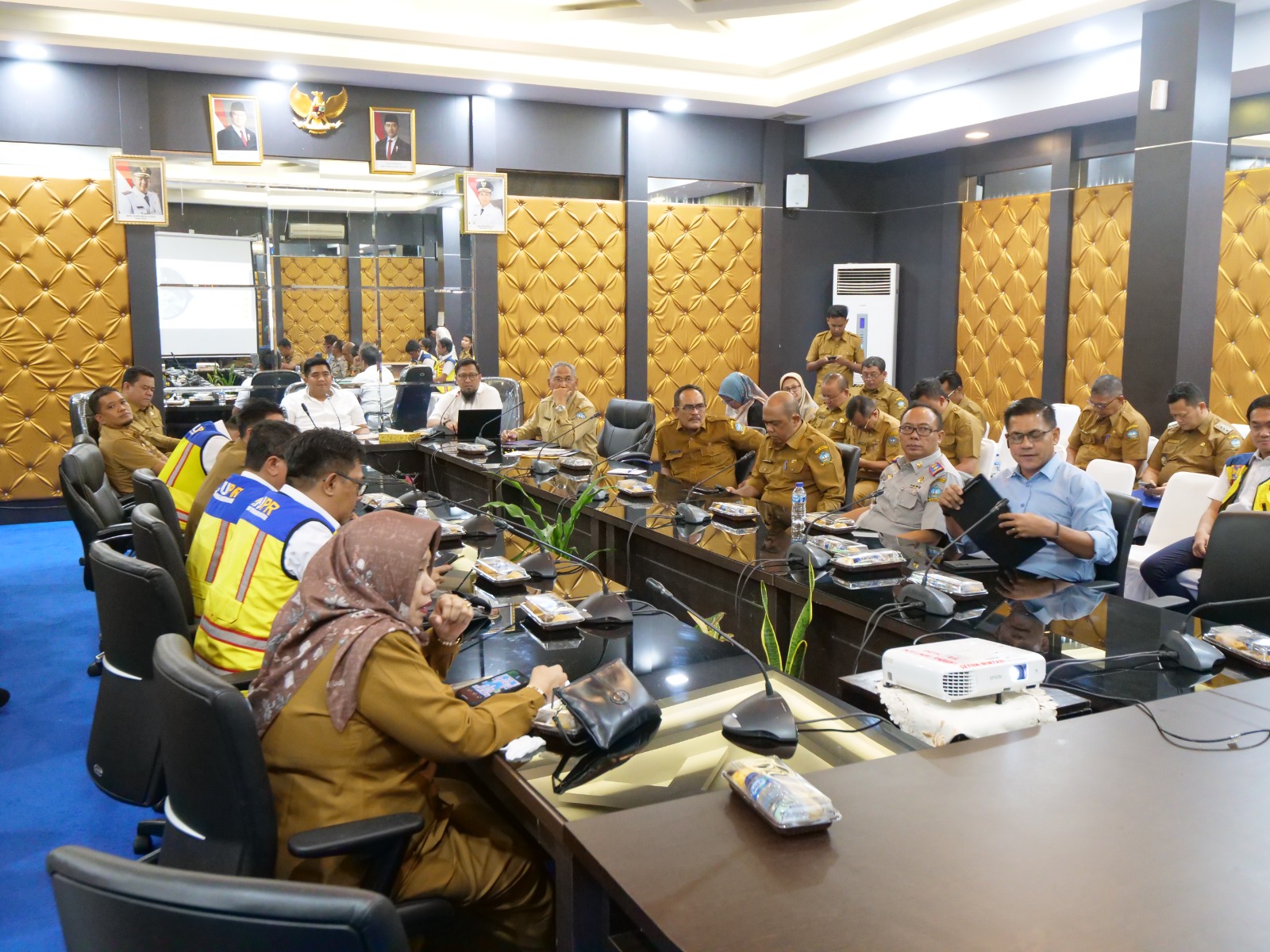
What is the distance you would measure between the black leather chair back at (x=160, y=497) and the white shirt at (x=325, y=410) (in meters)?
2.73

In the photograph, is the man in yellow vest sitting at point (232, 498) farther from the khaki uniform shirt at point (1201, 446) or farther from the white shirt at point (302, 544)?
the khaki uniform shirt at point (1201, 446)

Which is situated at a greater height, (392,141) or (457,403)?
(392,141)

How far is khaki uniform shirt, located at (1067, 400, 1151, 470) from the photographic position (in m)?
5.75

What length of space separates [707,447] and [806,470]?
39.1 inches

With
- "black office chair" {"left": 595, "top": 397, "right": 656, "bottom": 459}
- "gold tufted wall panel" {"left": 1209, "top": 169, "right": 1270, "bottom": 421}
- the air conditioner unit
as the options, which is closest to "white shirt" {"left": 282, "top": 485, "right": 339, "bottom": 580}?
"black office chair" {"left": 595, "top": 397, "right": 656, "bottom": 459}

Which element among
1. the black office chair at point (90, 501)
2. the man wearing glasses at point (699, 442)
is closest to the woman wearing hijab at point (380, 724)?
the black office chair at point (90, 501)

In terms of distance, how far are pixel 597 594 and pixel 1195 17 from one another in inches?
195

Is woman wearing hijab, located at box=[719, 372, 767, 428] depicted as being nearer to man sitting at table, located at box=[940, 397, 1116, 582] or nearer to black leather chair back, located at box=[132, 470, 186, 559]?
man sitting at table, located at box=[940, 397, 1116, 582]

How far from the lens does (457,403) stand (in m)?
7.19

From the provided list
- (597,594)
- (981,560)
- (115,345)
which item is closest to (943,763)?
(597,594)

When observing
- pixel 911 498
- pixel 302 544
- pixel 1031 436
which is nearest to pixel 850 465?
pixel 911 498

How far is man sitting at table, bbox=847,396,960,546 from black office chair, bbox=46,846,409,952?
10.4 feet

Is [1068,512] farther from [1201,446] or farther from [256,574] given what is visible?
[1201,446]

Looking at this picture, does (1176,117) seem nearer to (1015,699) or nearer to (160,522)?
(1015,699)
